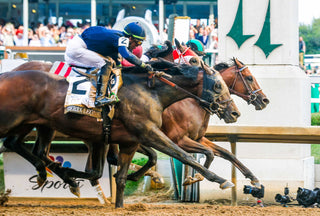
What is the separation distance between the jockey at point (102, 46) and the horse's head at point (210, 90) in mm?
433

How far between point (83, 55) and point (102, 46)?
0.23 m

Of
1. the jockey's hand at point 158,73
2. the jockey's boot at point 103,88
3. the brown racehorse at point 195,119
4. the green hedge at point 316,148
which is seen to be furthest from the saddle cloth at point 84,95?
the green hedge at point 316,148

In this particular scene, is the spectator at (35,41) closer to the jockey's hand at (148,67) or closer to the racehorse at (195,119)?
the racehorse at (195,119)

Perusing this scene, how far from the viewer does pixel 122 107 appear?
19.1ft

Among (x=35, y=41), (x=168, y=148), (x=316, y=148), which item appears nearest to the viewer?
(x=168, y=148)

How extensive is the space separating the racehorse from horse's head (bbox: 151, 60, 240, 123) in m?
0.93

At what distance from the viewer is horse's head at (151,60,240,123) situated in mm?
6027

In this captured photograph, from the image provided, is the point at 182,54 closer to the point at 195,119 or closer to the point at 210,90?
the point at 195,119

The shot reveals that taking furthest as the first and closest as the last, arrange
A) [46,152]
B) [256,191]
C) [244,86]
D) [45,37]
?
[45,37] → [244,86] → [256,191] → [46,152]

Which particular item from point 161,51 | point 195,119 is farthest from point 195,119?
point 161,51

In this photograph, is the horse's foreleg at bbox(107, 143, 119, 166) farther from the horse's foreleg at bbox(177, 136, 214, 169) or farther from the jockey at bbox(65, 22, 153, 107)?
the jockey at bbox(65, 22, 153, 107)

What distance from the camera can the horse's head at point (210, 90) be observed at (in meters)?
6.03

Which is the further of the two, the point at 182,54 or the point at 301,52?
the point at 301,52

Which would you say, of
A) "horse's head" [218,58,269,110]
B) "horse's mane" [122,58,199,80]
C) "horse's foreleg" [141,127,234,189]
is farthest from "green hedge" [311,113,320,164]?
"horse's foreleg" [141,127,234,189]
